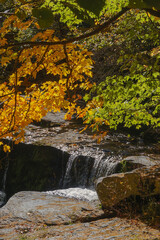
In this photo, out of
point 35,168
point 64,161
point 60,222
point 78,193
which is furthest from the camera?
point 35,168

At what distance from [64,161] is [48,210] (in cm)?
367

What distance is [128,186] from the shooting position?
17.6ft

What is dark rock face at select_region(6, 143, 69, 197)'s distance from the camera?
941 cm

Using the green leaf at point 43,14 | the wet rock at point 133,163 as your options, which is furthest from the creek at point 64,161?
the green leaf at point 43,14

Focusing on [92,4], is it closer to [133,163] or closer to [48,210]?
[48,210]

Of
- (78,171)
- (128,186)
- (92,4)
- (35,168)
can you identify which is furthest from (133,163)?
(92,4)

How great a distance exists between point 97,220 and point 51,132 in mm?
6503

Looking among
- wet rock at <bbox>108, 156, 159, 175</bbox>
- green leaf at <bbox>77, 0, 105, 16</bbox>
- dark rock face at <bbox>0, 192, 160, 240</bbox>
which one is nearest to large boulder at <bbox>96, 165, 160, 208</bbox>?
dark rock face at <bbox>0, 192, 160, 240</bbox>

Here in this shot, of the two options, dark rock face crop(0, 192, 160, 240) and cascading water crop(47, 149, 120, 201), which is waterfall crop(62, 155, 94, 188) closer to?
cascading water crop(47, 149, 120, 201)

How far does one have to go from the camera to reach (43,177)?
Result: 9477 mm

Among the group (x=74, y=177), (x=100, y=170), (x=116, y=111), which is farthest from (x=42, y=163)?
(x=116, y=111)

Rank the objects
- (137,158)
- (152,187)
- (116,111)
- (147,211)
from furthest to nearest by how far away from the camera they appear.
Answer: (137,158), (116,111), (152,187), (147,211)

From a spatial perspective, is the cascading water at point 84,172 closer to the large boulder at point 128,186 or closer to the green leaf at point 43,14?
the large boulder at point 128,186

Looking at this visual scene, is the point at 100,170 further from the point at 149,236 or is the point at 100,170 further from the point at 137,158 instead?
the point at 149,236
